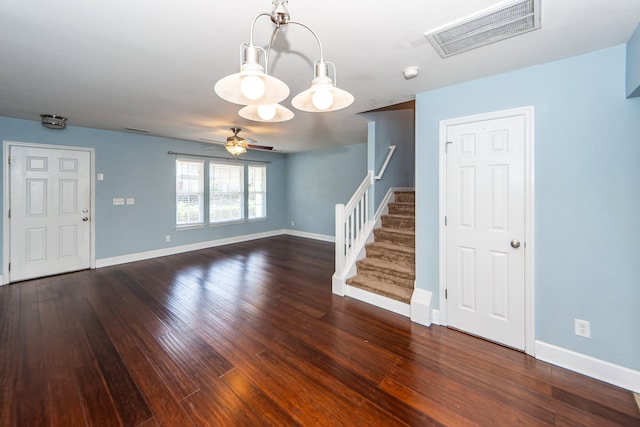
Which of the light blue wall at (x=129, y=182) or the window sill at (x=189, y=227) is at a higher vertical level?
the light blue wall at (x=129, y=182)

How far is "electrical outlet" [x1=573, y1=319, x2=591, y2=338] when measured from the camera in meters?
1.95

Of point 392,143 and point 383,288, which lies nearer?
point 383,288

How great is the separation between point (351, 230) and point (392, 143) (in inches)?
71.6

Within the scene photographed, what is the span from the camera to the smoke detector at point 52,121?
358cm

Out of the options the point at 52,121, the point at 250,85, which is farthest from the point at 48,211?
the point at 250,85

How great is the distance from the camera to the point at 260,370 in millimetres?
1947

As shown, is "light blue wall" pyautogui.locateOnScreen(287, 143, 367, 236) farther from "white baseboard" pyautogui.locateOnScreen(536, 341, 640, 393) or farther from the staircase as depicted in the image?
"white baseboard" pyautogui.locateOnScreen(536, 341, 640, 393)

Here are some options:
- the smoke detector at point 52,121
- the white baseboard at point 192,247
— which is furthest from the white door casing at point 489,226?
the smoke detector at point 52,121

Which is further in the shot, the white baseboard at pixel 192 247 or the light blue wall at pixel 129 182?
the white baseboard at pixel 192 247

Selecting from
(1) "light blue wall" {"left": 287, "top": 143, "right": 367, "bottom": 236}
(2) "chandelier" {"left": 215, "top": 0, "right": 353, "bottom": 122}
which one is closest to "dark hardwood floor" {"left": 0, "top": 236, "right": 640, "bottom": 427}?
(2) "chandelier" {"left": 215, "top": 0, "right": 353, "bottom": 122}

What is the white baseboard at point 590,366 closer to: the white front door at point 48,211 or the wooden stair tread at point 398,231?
the wooden stair tread at point 398,231

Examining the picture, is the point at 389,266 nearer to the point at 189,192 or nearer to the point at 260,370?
the point at 260,370

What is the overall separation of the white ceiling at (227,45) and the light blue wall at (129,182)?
1.21 metres

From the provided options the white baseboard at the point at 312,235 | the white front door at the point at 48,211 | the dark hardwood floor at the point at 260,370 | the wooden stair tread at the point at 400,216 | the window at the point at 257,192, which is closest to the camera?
the dark hardwood floor at the point at 260,370
